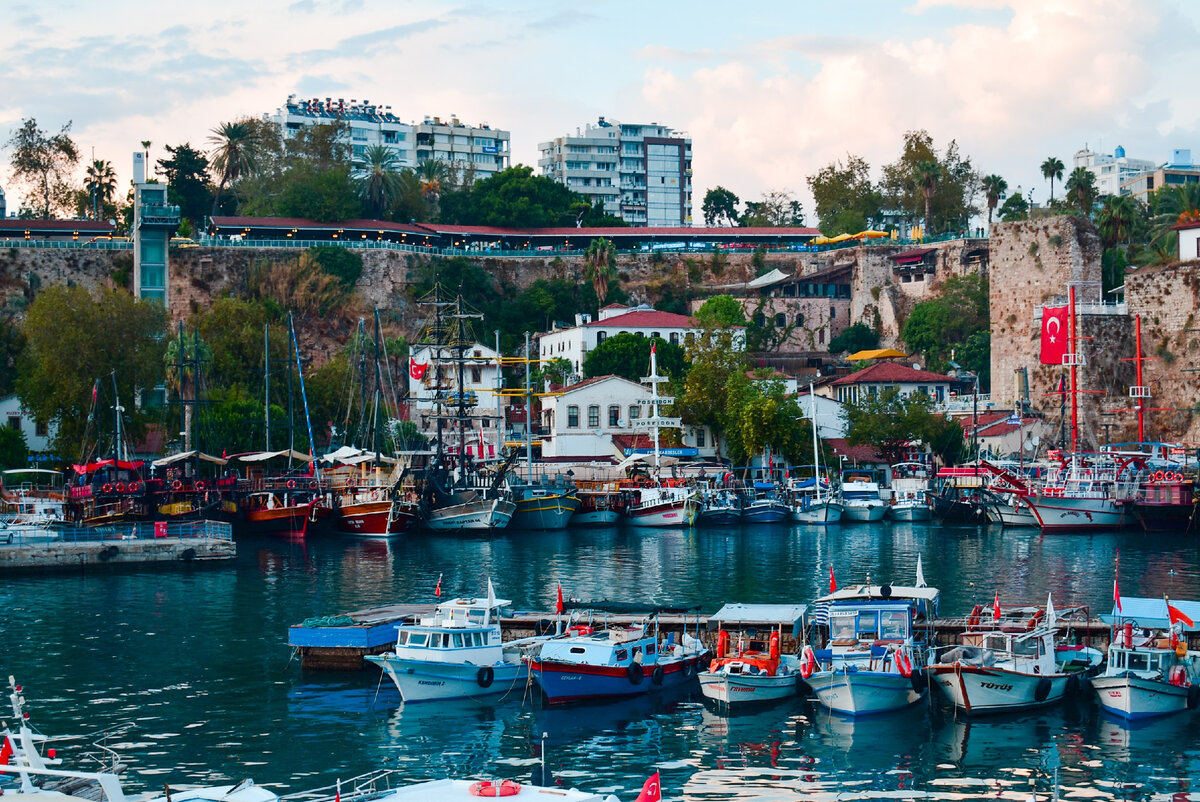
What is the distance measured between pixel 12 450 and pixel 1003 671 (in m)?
59.8

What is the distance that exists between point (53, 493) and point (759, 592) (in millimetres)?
40235

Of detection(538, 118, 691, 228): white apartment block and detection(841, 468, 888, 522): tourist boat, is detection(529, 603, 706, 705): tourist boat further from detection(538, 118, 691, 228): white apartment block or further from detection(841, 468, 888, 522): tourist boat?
detection(538, 118, 691, 228): white apartment block

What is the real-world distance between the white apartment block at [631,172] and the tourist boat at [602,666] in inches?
5331

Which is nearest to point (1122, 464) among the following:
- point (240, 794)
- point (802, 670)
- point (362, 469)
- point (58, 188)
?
point (362, 469)

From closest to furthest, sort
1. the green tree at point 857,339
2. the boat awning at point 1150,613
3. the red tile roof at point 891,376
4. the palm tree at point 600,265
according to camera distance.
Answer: the boat awning at point 1150,613
the red tile roof at point 891,376
the palm tree at point 600,265
the green tree at point 857,339

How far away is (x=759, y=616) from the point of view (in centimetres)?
3203

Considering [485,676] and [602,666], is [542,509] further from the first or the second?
[602,666]

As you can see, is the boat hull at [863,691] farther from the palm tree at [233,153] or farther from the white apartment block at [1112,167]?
the white apartment block at [1112,167]

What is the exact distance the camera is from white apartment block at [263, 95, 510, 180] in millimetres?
151125

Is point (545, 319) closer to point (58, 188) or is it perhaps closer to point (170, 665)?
point (58, 188)

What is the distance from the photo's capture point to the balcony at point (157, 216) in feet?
303

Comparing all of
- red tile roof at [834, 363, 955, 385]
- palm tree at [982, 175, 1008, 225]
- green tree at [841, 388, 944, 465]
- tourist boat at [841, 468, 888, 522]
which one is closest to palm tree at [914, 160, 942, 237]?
palm tree at [982, 175, 1008, 225]

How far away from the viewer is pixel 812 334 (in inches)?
4245

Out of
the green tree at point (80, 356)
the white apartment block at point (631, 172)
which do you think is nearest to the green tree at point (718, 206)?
the white apartment block at point (631, 172)
